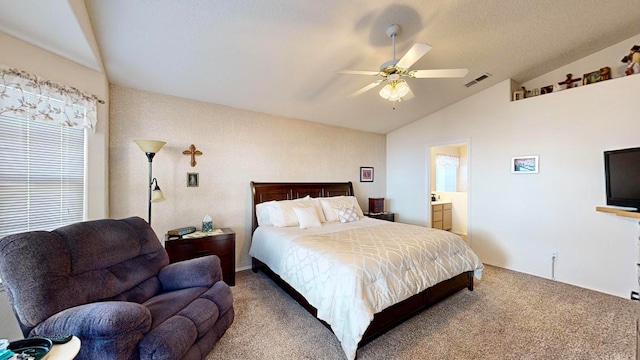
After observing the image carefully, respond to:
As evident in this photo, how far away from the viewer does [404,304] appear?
2266mm

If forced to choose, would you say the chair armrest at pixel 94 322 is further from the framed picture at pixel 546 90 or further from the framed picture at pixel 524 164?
the framed picture at pixel 546 90

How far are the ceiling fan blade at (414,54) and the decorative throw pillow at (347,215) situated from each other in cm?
230

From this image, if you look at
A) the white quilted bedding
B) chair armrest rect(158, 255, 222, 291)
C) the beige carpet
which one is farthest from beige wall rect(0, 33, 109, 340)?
the white quilted bedding

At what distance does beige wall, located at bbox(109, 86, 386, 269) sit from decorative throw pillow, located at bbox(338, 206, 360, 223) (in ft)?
3.20

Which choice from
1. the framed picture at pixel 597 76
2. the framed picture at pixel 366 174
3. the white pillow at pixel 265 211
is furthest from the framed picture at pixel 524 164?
the white pillow at pixel 265 211

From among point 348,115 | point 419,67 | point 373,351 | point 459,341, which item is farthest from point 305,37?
point 459,341

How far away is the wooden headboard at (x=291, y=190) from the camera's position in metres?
3.78

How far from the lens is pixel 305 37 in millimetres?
2371

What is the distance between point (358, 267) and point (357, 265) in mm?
22

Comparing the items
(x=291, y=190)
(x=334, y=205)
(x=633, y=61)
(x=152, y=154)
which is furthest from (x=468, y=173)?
(x=152, y=154)

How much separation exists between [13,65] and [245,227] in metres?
2.77

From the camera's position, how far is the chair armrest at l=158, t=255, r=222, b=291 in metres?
2.09

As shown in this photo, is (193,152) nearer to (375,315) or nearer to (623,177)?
(375,315)

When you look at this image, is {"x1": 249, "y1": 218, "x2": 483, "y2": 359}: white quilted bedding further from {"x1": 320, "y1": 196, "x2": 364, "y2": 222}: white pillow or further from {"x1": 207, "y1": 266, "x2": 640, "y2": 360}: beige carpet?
{"x1": 320, "y1": 196, "x2": 364, "y2": 222}: white pillow
